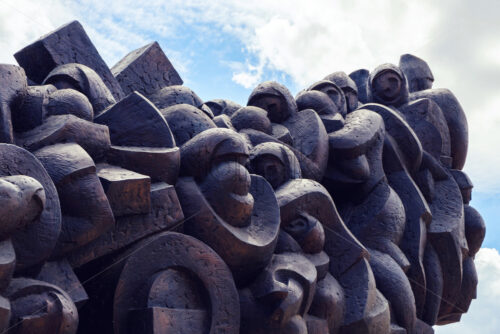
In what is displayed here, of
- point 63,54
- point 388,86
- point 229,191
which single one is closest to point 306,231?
point 229,191

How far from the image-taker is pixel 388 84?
17.0ft

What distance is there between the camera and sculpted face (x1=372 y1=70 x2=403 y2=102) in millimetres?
5172

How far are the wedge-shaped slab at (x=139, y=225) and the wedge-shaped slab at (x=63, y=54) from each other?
965 mm

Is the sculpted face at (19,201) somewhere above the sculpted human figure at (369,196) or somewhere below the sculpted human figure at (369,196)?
below

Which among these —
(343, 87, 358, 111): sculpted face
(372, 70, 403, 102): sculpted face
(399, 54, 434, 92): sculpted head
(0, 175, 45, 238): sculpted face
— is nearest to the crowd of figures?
(0, 175, 45, 238): sculpted face

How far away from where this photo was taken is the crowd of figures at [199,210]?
8.61ft

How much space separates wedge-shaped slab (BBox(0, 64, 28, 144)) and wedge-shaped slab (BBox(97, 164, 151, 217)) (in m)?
0.38

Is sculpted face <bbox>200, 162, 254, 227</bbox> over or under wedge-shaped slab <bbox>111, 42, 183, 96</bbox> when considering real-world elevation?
under

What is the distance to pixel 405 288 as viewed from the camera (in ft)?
13.1

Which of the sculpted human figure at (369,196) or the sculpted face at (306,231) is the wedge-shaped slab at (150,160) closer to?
the sculpted face at (306,231)

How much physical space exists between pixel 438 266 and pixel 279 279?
1.75m

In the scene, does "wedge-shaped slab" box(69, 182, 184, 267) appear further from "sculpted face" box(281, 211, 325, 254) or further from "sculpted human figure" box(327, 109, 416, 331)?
"sculpted human figure" box(327, 109, 416, 331)

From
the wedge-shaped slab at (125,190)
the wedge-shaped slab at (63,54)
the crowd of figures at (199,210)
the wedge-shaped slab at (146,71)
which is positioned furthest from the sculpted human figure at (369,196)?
the wedge-shaped slab at (125,190)

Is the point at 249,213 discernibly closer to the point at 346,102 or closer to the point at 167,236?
the point at 167,236
